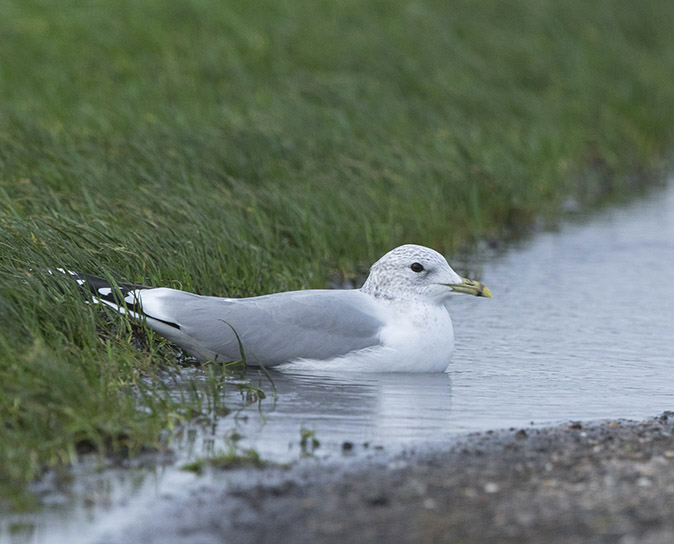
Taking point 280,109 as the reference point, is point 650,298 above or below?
below

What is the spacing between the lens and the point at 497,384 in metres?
6.94

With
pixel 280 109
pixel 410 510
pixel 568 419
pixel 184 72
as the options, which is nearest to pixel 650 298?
pixel 568 419

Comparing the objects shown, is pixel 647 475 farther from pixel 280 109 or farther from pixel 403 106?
pixel 403 106

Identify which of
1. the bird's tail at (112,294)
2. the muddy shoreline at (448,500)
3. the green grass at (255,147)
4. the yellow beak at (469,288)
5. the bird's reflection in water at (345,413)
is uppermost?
the green grass at (255,147)

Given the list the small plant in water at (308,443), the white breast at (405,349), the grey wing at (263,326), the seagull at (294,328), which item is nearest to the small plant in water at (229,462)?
the small plant in water at (308,443)

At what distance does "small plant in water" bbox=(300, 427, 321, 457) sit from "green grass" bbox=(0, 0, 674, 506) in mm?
644

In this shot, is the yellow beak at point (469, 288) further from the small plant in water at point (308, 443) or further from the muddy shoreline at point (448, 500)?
the small plant in water at point (308, 443)

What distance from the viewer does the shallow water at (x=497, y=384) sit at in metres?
5.09

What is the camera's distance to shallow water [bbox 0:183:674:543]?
5.09m

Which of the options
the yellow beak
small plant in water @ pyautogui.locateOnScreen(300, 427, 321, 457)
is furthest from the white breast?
small plant in water @ pyautogui.locateOnScreen(300, 427, 321, 457)

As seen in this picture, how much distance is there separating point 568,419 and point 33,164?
5047mm

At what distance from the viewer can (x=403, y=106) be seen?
13.1 m

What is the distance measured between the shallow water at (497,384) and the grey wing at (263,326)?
18cm

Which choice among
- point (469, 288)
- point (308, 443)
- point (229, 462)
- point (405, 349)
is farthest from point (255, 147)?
point (229, 462)
